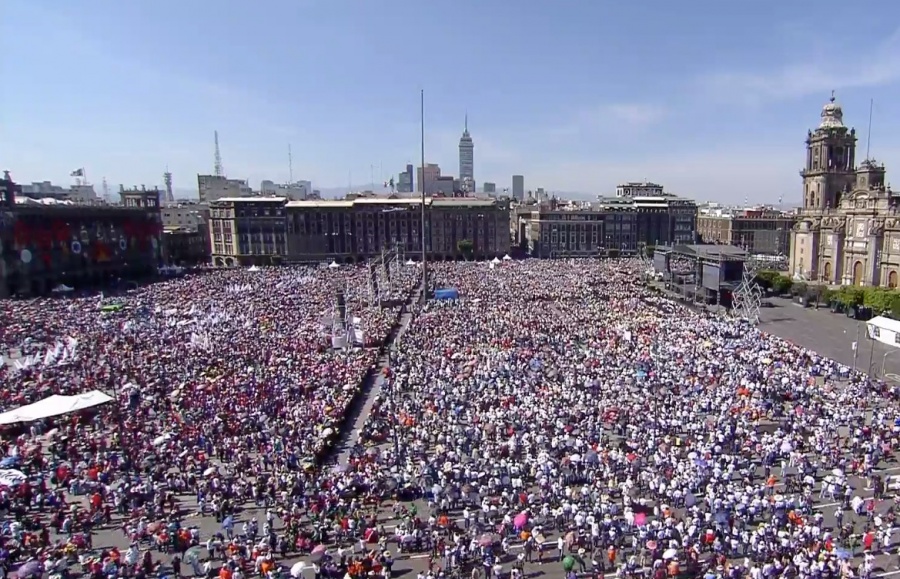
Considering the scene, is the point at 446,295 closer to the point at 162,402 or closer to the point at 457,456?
the point at 162,402

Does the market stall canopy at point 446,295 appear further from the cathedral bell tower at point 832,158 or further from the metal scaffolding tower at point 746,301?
the cathedral bell tower at point 832,158

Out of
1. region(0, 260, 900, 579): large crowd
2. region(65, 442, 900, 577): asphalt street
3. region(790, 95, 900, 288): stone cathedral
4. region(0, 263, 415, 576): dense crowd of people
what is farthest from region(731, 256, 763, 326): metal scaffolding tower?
region(0, 263, 415, 576): dense crowd of people

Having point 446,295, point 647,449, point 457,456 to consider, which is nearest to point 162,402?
point 457,456

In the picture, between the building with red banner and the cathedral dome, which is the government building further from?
the cathedral dome

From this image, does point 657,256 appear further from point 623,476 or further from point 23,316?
point 23,316

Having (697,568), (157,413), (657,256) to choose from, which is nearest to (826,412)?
(697,568)

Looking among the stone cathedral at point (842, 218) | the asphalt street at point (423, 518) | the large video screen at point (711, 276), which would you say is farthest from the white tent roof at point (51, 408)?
the stone cathedral at point (842, 218)
